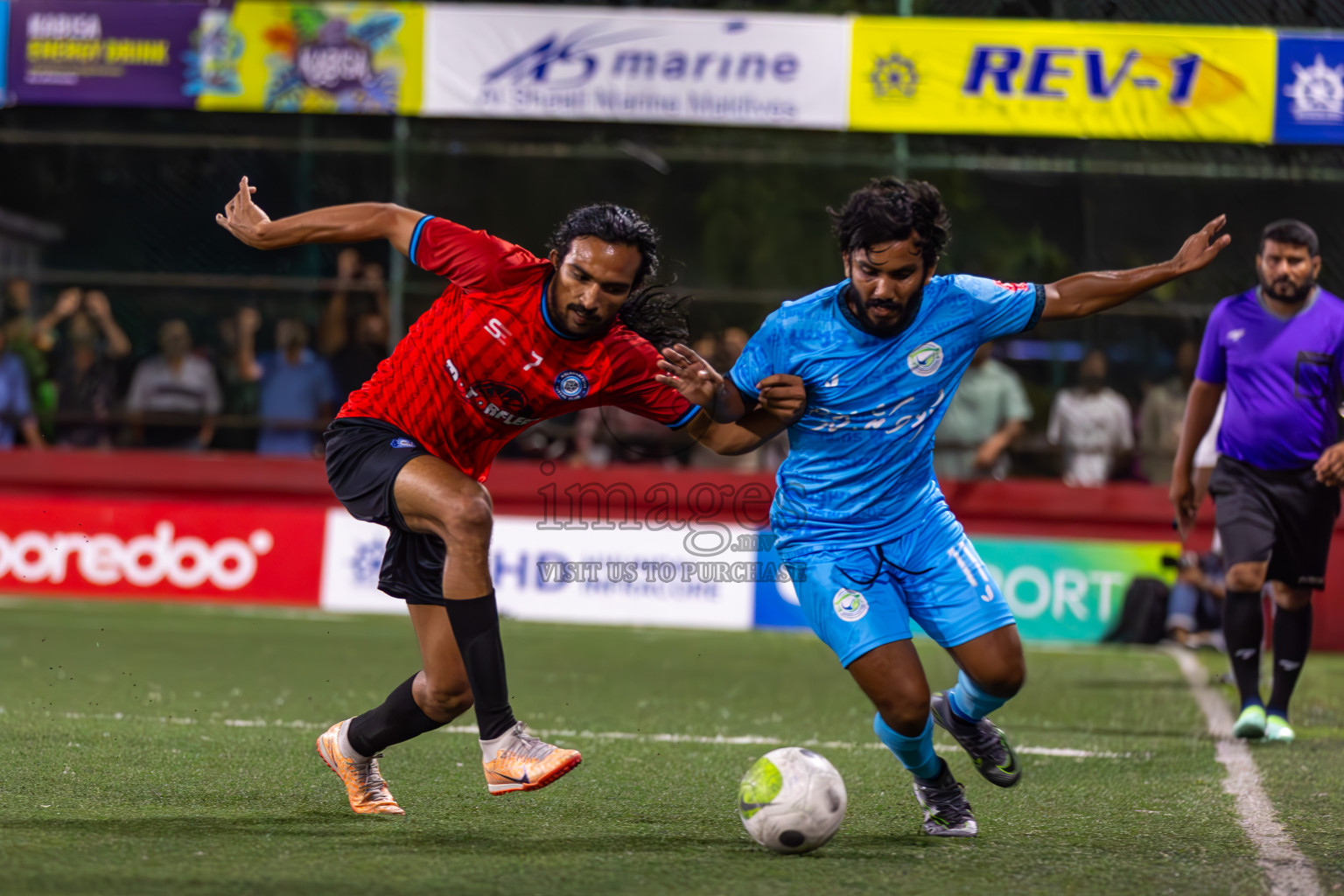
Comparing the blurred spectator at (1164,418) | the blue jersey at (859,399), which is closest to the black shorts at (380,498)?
the blue jersey at (859,399)

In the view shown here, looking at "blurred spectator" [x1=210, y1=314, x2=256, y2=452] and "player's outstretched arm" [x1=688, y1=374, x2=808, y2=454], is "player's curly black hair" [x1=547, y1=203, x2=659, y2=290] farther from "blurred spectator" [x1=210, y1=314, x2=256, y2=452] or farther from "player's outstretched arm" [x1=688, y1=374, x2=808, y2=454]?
"blurred spectator" [x1=210, y1=314, x2=256, y2=452]

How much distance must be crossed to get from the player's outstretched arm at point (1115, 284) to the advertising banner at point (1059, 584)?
626cm

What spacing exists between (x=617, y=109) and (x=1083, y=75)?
3.79m

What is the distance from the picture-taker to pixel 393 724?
4.71 m

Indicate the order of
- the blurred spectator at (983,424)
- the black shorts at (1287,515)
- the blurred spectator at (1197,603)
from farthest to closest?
the blurred spectator at (983,424) → the blurred spectator at (1197,603) → the black shorts at (1287,515)

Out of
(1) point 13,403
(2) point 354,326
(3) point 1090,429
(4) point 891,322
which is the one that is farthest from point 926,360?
(1) point 13,403

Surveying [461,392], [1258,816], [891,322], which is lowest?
[1258,816]

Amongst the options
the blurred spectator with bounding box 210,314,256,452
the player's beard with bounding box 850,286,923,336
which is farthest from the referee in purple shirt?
the blurred spectator with bounding box 210,314,256,452

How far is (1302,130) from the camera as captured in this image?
12.4m

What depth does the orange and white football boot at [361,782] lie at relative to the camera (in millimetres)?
4676

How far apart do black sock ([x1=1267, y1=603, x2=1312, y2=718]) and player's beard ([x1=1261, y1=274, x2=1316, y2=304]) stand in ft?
4.65

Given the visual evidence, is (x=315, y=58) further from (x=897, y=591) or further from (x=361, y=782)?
(x=897, y=591)

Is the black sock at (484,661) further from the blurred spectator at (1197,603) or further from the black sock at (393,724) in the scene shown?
the blurred spectator at (1197,603)

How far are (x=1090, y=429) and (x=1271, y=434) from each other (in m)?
5.57
